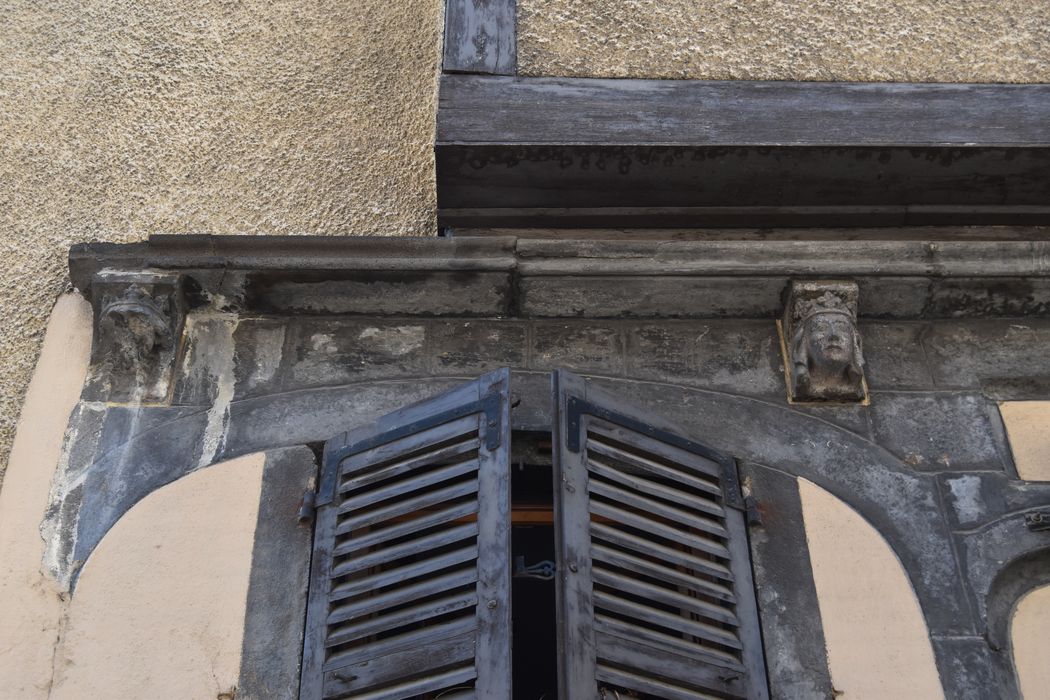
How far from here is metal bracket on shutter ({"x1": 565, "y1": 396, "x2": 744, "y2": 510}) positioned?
10.9ft

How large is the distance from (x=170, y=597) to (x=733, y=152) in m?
2.25

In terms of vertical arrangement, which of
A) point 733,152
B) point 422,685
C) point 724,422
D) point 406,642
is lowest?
point 422,685

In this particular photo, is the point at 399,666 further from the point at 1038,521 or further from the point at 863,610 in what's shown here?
the point at 1038,521

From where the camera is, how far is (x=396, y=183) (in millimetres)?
4445

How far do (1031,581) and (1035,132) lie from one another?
1522 millimetres

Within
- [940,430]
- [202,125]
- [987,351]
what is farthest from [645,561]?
[202,125]

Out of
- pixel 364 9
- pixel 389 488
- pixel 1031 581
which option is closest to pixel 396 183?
pixel 364 9

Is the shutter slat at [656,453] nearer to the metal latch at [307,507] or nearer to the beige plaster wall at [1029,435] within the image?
the metal latch at [307,507]

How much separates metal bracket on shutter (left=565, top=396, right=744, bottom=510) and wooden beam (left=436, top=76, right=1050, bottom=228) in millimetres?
1037

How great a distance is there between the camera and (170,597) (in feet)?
11.2

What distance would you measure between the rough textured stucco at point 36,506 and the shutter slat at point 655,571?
59.3 inches

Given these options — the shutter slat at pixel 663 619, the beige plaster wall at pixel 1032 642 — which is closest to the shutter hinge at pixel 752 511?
the shutter slat at pixel 663 619

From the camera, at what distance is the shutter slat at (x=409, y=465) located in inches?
131

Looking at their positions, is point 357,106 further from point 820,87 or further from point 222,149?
point 820,87
